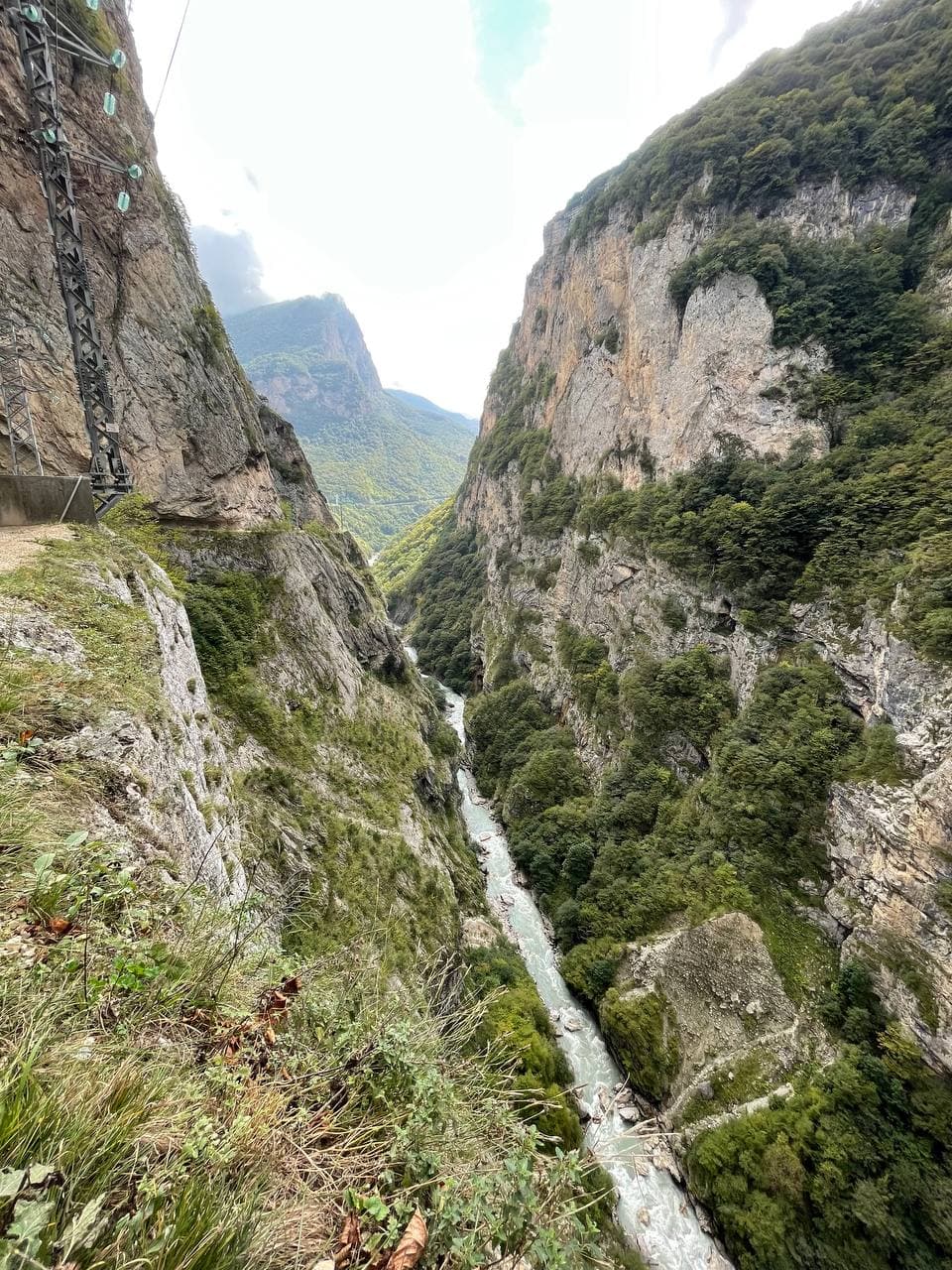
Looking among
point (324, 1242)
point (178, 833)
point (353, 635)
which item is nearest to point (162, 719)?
point (178, 833)

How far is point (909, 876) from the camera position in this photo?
1730 cm

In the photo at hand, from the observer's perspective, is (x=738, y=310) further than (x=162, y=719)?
Yes

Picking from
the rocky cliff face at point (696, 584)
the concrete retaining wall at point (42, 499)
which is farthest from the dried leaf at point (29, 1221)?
the rocky cliff face at point (696, 584)

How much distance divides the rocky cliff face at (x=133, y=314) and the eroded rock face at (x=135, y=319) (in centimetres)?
4

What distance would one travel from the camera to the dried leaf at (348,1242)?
8.28 ft

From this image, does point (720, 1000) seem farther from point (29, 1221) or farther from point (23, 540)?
point (23, 540)

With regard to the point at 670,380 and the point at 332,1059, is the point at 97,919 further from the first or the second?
the point at 670,380

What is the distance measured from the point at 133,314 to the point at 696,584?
3009 centimetres

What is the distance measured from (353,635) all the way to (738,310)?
32212mm

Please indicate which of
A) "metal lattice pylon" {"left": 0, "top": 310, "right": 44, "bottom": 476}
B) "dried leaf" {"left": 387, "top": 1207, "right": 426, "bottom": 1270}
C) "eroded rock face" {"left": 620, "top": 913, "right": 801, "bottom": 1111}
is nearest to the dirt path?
"metal lattice pylon" {"left": 0, "top": 310, "right": 44, "bottom": 476}

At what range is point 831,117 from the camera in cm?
3281

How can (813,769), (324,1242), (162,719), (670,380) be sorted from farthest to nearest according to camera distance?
(670,380)
(813,769)
(162,719)
(324,1242)

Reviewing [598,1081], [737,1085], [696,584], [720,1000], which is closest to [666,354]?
[696,584]

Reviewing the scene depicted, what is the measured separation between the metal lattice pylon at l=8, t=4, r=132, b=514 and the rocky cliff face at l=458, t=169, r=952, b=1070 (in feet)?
88.8
